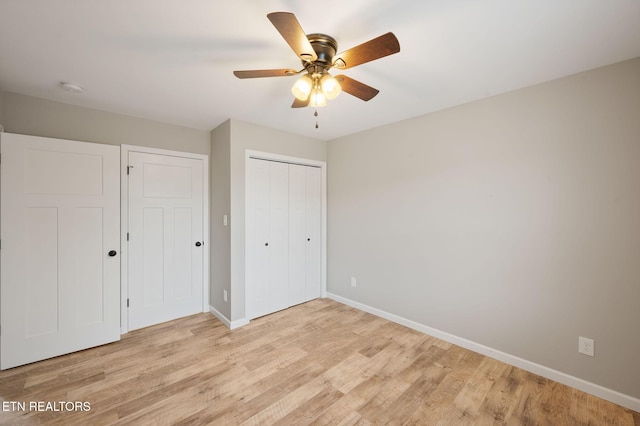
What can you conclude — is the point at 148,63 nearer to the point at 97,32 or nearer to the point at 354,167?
the point at 97,32

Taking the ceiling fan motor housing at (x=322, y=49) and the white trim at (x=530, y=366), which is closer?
the ceiling fan motor housing at (x=322, y=49)

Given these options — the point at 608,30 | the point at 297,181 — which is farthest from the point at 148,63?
the point at 608,30

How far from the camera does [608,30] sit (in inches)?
60.6

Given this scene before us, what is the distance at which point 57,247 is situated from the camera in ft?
7.97

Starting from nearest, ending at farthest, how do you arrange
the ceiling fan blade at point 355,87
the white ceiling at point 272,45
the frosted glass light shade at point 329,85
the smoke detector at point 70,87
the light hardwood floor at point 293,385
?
the white ceiling at point 272,45 → the frosted glass light shade at point 329,85 → the ceiling fan blade at point 355,87 → the light hardwood floor at point 293,385 → the smoke detector at point 70,87

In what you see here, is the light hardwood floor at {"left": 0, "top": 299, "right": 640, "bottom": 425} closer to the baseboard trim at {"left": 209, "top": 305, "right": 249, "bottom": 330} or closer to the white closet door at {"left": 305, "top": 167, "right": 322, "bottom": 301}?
the baseboard trim at {"left": 209, "top": 305, "right": 249, "bottom": 330}

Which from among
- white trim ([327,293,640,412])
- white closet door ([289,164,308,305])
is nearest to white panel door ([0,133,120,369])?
white closet door ([289,164,308,305])

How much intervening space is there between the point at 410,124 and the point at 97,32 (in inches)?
109

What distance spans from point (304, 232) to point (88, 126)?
106 inches

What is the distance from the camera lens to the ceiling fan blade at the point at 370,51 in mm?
1229

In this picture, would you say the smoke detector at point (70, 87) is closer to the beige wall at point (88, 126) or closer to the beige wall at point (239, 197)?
the beige wall at point (88, 126)

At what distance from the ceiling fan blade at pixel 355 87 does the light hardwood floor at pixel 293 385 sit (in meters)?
2.16

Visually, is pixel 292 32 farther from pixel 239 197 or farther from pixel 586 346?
pixel 586 346

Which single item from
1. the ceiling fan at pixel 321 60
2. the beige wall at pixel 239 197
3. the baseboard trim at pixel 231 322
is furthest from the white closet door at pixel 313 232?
the ceiling fan at pixel 321 60
